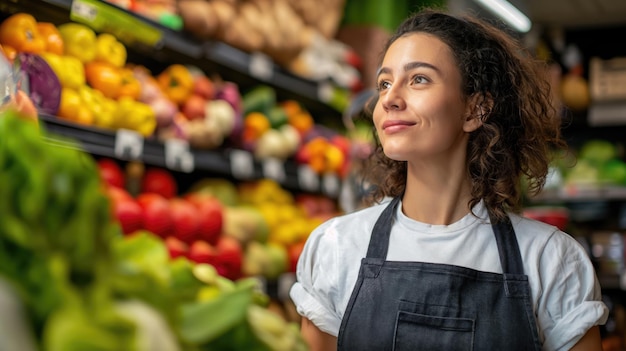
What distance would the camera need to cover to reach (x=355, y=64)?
14.6 feet

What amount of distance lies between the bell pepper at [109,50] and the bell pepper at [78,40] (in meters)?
0.05

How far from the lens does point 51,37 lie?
244cm

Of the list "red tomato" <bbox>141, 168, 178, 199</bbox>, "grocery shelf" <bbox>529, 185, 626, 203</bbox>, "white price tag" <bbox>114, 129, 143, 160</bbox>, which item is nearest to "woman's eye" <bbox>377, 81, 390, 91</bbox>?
"white price tag" <bbox>114, 129, 143, 160</bbox>

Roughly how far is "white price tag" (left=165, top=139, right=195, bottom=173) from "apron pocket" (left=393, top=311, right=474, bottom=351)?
58.9 inches

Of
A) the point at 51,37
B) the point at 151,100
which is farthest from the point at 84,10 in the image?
the point at 151,100

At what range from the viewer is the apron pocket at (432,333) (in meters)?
1.46

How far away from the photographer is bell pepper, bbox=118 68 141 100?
Result: 2.74m

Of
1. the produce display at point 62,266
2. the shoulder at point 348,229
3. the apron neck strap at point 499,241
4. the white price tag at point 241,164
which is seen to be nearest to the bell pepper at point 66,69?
the white price tag at point 241,164

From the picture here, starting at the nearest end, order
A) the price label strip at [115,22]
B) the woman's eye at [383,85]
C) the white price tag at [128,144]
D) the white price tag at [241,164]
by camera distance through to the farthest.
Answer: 1. the woman's eye at [383,85]
2. the price label strip at [115,22]
3. the white price tag at [128,144]
4. the white price tag at [241,164]

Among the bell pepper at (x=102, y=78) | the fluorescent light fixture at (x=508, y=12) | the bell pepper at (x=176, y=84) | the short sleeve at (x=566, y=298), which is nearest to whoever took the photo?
the short sleeve at (x=566, y=298)

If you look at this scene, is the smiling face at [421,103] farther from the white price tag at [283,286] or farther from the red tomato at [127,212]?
the white price tag at [283,286]

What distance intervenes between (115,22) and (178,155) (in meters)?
0.56

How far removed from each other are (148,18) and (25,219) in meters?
2.33

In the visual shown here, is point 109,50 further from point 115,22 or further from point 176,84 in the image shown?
point 176,84
